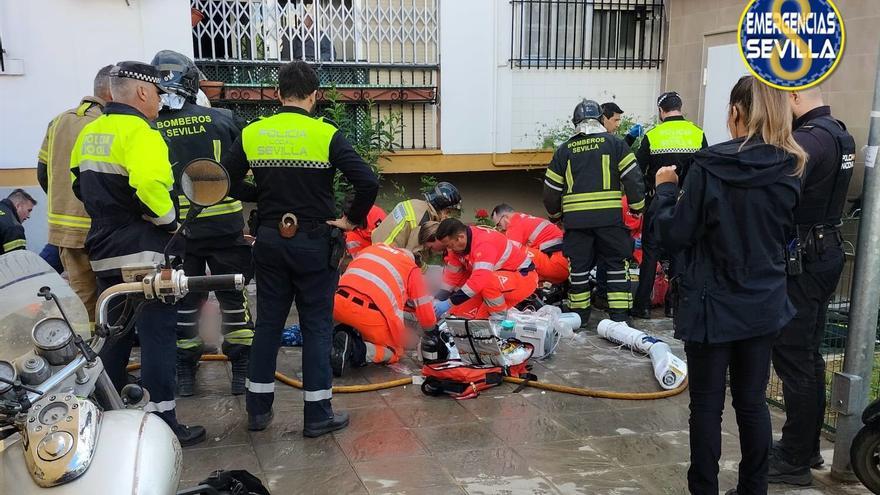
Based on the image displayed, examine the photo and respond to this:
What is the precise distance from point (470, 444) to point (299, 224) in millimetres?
1566

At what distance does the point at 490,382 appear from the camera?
16.8 ft

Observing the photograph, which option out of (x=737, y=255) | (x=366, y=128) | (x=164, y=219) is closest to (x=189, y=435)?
(x=164, y=219)

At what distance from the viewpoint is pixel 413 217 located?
6.80 m

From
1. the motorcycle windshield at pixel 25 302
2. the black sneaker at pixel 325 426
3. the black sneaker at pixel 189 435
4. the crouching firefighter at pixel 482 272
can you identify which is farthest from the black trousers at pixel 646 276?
the motorcycle windshield at pixel 25 302

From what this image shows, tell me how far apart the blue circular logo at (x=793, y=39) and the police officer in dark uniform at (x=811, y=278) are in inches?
7.5

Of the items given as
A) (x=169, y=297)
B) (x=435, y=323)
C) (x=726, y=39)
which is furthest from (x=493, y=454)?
(x=726, y=39)

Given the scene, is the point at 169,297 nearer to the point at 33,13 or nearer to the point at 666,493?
the point at 666,493

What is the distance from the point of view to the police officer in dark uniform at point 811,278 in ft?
11.7

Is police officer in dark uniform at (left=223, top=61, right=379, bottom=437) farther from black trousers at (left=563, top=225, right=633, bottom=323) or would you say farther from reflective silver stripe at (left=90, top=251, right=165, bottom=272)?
black trousers at (left=563, top=225, right=633, bottom=323)

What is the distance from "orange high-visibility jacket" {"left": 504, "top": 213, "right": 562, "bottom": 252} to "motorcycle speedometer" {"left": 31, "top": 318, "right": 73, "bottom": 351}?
581 centimetres

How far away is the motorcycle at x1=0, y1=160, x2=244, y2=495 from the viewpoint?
5.68 feet

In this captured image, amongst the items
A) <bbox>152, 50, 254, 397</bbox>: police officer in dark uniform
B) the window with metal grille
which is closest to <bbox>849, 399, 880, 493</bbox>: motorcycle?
<bbox>152, 50, 254, 397</bbox>: police officer in dark uniform

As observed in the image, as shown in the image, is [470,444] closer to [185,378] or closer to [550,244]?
[185,378]

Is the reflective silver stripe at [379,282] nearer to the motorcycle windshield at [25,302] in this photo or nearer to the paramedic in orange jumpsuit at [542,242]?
the paramedic in orange jumpsuit at [542,242]
